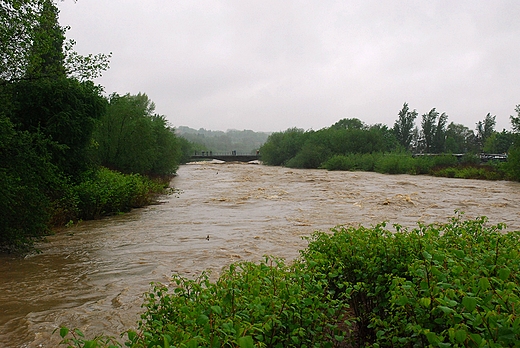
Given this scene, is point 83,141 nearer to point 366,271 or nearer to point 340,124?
point 366,271

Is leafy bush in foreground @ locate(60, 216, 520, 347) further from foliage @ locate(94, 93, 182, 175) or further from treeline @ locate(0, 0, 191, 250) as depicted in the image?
foliage @ locate(94, 93, 182, 175)

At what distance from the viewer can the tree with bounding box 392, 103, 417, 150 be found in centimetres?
8606

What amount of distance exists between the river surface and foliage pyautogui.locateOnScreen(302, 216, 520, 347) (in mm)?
3005

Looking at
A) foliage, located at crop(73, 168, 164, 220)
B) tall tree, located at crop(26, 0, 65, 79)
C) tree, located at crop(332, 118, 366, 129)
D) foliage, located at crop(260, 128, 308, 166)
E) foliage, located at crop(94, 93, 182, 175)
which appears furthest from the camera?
tree, located at crop(332, 118, 366, 129)

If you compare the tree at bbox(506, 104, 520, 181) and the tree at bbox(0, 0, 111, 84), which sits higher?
the tree at bbox(0, 0, 111, 84)

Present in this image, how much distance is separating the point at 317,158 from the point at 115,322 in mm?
59477

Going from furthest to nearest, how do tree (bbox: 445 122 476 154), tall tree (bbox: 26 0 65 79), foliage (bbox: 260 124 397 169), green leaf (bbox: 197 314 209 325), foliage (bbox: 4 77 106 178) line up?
tree (bbox: 445 122 476 154), foliage (bbox: 260 124 397 169), foliage (bbox: 4 77 106 178), tall tree (bbox: 26 0 65 79), green leaf (bbox: 197 314 209 325)

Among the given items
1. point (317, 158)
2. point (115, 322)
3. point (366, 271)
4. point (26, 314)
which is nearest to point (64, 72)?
point (26, 314)

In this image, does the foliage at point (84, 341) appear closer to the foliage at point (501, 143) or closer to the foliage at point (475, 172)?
the foliage at point (475, 172)

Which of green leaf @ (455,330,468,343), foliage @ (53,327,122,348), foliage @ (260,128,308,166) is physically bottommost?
foliage @ (53,327,122,348)

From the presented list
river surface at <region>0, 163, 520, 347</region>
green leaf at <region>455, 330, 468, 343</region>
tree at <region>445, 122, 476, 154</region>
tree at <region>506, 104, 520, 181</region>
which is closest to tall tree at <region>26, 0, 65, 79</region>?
river surface at <region>0, 163, 520, 347</region>

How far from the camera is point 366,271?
4.69 m

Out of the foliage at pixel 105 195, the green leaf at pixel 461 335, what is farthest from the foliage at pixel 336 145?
the green leaf at pixel 461 335

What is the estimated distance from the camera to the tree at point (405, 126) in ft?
282
